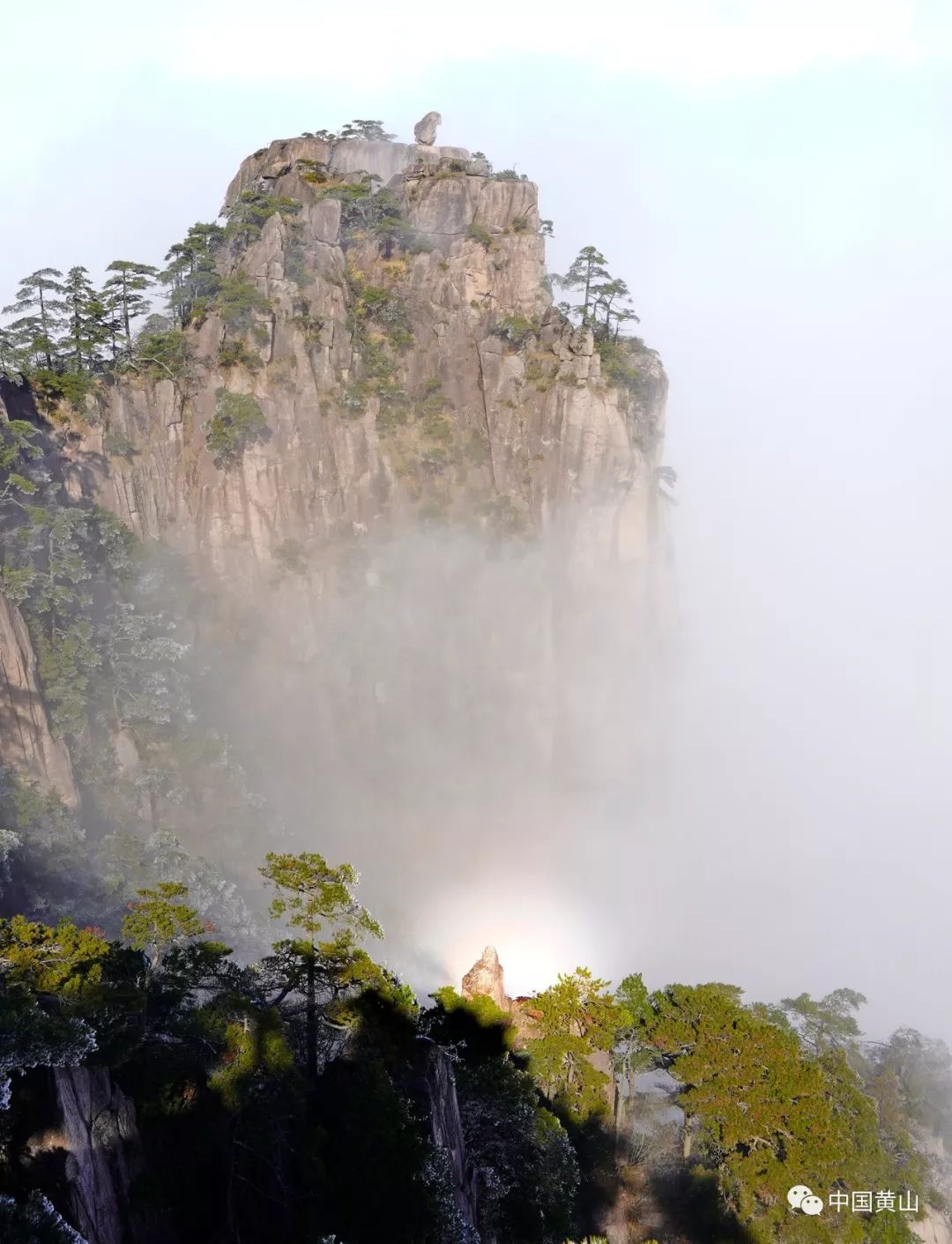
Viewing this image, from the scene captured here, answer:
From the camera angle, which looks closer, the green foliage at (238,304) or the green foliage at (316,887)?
the green foliage at (316,887)

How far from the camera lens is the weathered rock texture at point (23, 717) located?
47.9 m

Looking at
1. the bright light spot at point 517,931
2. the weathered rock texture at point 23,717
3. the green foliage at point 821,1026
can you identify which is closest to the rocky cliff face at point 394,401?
the weathered rock texture at point 23,717

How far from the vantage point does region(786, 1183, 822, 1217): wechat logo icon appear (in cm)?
2877

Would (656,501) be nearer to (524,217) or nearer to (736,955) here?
(524,217)

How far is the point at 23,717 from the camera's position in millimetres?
49125

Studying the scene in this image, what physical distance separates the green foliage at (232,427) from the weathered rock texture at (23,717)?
21311 mm

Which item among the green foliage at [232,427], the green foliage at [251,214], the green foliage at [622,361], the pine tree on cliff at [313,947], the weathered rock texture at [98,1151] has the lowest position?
the weathered rock texture at [98,1151]

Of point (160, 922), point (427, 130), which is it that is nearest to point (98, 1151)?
point (160, 922)

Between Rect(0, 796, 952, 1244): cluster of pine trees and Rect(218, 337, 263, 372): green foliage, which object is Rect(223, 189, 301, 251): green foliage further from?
Rect(0, 796, 952, 1244): cluster of pine trees

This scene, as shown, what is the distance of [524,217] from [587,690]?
43164mm

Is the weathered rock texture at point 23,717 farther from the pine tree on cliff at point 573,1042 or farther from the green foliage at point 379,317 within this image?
the green foliage at point 379,317

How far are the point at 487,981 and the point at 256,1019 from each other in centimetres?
2327

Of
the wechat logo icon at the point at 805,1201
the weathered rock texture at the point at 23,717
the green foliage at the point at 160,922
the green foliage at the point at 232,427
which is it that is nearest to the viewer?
the green foliage at the point at 160,922

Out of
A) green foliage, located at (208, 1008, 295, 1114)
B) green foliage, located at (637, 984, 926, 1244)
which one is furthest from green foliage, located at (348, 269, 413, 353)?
green foliage, located at (208, 1008, 295, 1114)
